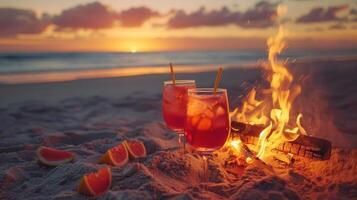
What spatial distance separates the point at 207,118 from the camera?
3.22 metres

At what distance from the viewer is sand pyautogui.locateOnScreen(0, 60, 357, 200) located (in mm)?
3139

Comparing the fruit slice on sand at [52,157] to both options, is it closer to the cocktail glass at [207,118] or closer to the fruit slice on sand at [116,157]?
the fruit slice on sand at [116,157]

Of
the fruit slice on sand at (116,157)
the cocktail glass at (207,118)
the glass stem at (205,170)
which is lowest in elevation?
the glass stem at (205,170)

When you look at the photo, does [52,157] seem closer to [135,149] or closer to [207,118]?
[135,149]

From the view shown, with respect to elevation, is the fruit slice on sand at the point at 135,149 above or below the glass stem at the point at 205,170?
above

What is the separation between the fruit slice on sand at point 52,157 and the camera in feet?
12.9

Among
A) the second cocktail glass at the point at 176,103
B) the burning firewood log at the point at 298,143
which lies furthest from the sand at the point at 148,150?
the second cocktail glass at the point at 176,103

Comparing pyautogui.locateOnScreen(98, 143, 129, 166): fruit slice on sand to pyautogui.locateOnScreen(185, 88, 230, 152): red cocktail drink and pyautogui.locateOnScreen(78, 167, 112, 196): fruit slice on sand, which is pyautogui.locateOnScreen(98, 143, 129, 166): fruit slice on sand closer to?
pyautogui.locateOnScreen(78, 167, 112, 196): fruit slice on sand

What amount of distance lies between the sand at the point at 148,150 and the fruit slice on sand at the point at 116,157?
0.31 ft

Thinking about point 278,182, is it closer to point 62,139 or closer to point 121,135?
point 121,135

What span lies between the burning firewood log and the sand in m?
0.15

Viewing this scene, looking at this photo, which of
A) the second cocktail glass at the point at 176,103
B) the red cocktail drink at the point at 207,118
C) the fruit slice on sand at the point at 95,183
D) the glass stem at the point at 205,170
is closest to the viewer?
the fruit slice on sand at the point at 95,183

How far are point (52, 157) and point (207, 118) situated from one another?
1744 millimetres

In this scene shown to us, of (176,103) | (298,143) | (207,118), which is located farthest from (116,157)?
(298,143)
